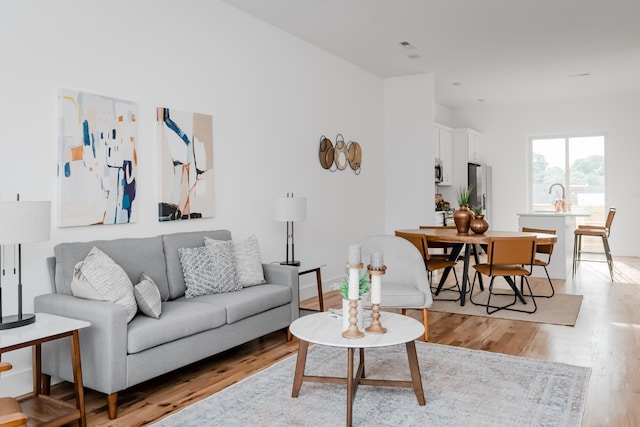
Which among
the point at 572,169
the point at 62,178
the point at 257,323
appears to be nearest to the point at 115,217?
the point at 62,178

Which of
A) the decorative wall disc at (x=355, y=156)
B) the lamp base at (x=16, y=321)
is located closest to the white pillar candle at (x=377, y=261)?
the lamp base at (x=16, y=321)

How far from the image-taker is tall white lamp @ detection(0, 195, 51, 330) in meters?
2.47

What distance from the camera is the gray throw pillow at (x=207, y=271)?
3850 millimetres

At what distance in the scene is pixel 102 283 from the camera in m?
3.02

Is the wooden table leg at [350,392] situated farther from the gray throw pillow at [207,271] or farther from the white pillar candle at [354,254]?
the gray throw pillow at [207,271]

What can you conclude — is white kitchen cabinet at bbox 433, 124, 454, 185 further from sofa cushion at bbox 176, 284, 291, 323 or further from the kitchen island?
sofa cushion at bbox 176, 284, 291, 323

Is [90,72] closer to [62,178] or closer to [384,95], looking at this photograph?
[62,178]

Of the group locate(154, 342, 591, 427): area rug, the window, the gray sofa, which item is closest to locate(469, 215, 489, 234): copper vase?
locate(154, 342, 591, 427): area rug

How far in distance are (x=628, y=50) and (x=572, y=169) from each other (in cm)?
389

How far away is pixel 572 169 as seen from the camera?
33.0 feet

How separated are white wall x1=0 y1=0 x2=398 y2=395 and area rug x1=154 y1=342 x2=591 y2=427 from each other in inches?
56.3

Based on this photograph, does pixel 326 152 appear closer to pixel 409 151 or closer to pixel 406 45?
pixel 406 45

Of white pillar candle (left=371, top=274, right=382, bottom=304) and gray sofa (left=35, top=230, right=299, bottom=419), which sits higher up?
white pillar candle (left=371, top=274, right=382, bottom=304)

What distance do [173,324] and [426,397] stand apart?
1.57 m
